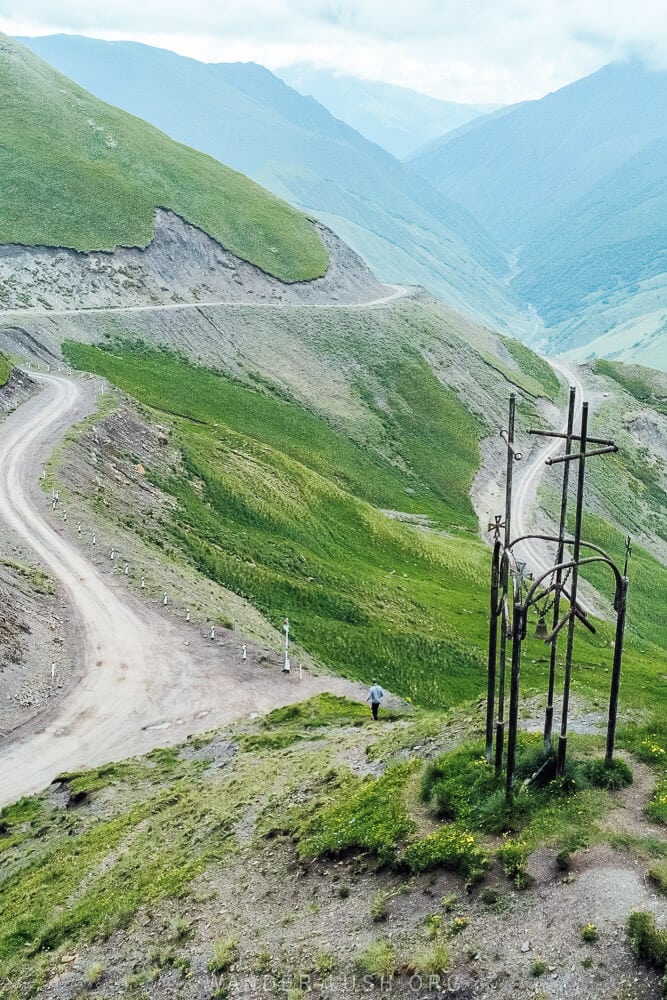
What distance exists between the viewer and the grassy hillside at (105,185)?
10881 centimetres

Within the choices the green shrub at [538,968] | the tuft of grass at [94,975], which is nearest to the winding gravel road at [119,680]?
the tuft of grass at [94,975]

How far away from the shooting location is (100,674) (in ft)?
103

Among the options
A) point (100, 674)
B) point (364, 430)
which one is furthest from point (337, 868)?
point (364, 430)

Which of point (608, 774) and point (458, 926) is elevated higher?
point (608, 774)

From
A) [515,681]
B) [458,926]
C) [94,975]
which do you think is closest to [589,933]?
[458,926]

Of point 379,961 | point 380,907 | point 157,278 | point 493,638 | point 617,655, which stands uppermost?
point 157,278

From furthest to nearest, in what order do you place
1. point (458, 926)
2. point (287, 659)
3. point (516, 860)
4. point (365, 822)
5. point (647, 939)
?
point (287, 659) < point (365, 822) < point (516, 860) < point (458, 926) < point (647, 939)

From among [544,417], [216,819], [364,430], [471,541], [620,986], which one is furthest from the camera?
[544,417]

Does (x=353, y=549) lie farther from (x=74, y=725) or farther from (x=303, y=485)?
(x=74, y=725)

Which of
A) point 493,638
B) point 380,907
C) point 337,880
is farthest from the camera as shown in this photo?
point 493,638

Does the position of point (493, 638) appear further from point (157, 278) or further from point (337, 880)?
point (157, 278)

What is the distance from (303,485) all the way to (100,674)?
3194 cm

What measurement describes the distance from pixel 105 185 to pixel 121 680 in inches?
4136

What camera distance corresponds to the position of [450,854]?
571 inches
